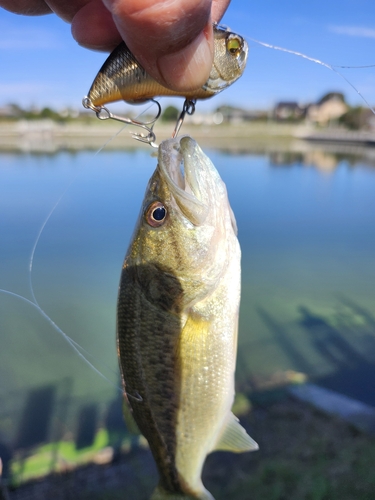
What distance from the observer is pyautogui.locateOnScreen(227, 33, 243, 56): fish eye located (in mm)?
1219

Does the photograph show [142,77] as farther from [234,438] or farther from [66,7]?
[234,438]

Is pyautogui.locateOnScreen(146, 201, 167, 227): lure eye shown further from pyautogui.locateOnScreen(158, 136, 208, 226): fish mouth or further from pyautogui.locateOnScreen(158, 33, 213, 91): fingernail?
pyautogui.locateOnScreen(158, 33, 213, 91): fingernail

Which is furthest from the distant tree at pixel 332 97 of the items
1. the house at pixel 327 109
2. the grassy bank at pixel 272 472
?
the grassy bank at pixel 272 472

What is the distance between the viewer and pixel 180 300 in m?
1.35

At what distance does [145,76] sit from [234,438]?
1.33m

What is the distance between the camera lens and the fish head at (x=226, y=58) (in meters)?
1.21

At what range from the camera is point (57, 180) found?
1302 centimetres

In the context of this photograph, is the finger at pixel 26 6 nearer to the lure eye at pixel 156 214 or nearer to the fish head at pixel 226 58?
the fish head at pixel 226 58

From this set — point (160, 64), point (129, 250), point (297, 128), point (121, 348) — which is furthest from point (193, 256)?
point (297, 128)

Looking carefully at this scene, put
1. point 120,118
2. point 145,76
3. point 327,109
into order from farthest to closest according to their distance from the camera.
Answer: point 327,109 → point 120,118 → point 145,76

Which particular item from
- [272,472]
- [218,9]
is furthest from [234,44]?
[272,472]

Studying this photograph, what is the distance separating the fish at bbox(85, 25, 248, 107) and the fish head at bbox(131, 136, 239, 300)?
170 mm

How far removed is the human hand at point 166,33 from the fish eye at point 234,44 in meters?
0.15

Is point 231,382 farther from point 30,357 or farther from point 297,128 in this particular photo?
point 297,128
